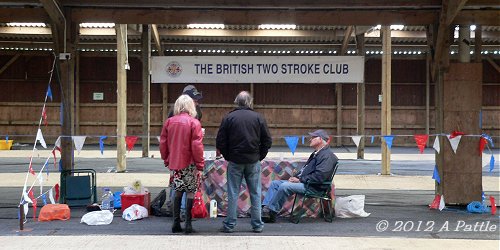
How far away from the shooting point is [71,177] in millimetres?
8656

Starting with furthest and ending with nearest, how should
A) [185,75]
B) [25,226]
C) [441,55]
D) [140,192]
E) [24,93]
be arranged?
[24,93]
[185,75]
[441,55]
[140,192]
[25,226]

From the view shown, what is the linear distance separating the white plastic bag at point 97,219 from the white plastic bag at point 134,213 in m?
0.26

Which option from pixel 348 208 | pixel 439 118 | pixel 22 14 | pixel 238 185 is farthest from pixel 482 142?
pixel 22 14

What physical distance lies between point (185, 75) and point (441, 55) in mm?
5068

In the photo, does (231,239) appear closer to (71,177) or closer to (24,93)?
(71,177)

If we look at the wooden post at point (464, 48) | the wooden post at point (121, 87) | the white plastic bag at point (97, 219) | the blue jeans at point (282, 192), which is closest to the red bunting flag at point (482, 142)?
the wooden post at point (464, 48)

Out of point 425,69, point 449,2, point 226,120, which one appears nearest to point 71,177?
point 226,120

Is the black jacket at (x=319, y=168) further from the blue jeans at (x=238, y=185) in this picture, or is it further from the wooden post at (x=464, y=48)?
the wooden post at (x=464, y=48)

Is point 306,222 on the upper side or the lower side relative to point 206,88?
lower

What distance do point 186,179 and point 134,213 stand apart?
4.59ft

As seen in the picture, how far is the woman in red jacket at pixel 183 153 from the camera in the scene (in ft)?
21.2

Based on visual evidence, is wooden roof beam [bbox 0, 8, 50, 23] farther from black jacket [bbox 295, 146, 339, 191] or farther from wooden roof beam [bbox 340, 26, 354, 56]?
wooden roof beam [bbox 340, 26, 354, 56]

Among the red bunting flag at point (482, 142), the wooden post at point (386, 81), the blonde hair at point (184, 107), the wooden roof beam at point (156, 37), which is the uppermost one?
the wooden roof beam at point (156, 37)

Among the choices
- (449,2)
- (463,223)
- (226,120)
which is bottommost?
(463,223)
